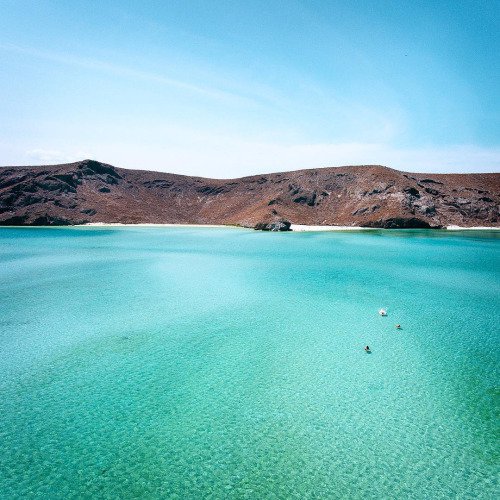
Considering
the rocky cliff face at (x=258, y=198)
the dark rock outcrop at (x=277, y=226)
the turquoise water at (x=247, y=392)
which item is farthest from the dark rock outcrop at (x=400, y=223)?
the turquoise water at (x=247, y=392)

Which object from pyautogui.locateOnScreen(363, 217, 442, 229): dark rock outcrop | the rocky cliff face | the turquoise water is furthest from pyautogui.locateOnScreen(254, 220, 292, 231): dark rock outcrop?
the turquoise water

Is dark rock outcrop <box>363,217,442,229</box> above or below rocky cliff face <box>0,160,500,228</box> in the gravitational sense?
below

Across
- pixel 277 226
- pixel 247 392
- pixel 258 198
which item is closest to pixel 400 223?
pixel 277 226

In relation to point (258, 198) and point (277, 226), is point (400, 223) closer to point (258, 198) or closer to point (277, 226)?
point (277, 226)

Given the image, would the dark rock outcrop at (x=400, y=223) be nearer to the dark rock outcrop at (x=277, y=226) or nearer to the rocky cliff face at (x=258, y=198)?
the rocky cliff face at (x=258, y=198)

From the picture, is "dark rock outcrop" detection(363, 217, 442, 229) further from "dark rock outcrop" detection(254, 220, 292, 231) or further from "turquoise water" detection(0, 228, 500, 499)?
"turquoise water" detection(0, 228, 500, 499)
